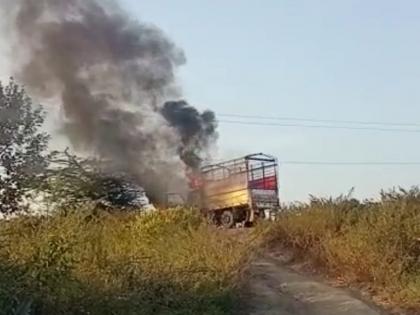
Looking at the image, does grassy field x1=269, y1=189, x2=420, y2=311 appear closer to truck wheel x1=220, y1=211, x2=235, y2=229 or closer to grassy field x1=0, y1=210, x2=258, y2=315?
grassy field x1=0, y1=210, x2=258, y2=315

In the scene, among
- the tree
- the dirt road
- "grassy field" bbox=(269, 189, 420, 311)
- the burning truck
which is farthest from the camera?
the burning truck

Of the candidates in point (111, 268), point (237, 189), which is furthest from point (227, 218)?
point (111, 268)

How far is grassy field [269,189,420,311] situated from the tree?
281 inches

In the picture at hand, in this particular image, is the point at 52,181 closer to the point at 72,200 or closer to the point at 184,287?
the point at 72,200

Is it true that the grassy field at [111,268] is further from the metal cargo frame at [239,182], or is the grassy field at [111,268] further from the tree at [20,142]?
the metal cargo frame at [239,182]

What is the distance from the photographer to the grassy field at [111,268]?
1023 centimetres

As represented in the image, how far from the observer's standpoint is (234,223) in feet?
85.0

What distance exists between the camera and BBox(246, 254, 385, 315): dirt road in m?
13.6

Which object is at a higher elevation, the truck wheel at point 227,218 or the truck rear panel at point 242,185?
the truck rear panel at point 242,185

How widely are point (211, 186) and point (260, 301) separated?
14946mm

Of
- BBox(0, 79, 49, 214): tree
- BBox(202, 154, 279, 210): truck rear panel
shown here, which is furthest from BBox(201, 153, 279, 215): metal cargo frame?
BBox(0, 79, 49, 214): tree

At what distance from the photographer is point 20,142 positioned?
69.4 feet

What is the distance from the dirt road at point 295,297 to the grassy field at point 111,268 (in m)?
0.69

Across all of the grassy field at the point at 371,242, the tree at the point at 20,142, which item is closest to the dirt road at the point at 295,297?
the grassy field at the point at 371,242
